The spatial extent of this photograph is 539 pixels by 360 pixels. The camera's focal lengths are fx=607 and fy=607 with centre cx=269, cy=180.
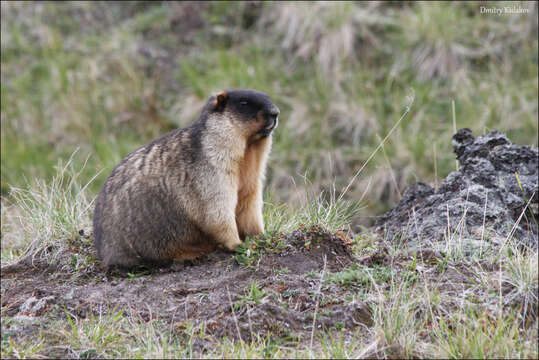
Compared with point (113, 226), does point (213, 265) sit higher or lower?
lower

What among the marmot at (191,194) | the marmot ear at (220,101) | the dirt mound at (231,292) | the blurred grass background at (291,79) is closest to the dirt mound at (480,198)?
the dirt mound at (231,292)

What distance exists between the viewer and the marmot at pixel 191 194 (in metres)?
5.25

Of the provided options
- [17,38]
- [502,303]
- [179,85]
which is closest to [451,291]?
[502,303]

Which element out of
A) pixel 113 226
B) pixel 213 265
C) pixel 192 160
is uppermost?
pixel 192 160

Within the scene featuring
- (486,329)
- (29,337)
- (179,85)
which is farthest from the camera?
(179,85)

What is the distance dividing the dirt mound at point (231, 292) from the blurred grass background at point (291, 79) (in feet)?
14.7

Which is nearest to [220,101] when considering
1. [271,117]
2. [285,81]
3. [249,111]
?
[249,111]

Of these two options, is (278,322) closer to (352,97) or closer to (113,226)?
(113,226)

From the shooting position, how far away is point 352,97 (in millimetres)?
10711

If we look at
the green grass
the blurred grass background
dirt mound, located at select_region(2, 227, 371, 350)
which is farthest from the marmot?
the blurred grass background

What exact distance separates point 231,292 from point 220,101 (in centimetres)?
178

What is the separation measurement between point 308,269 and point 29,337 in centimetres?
214

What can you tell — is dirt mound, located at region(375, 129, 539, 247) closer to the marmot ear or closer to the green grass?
the green grass

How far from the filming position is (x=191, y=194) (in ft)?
17.4
